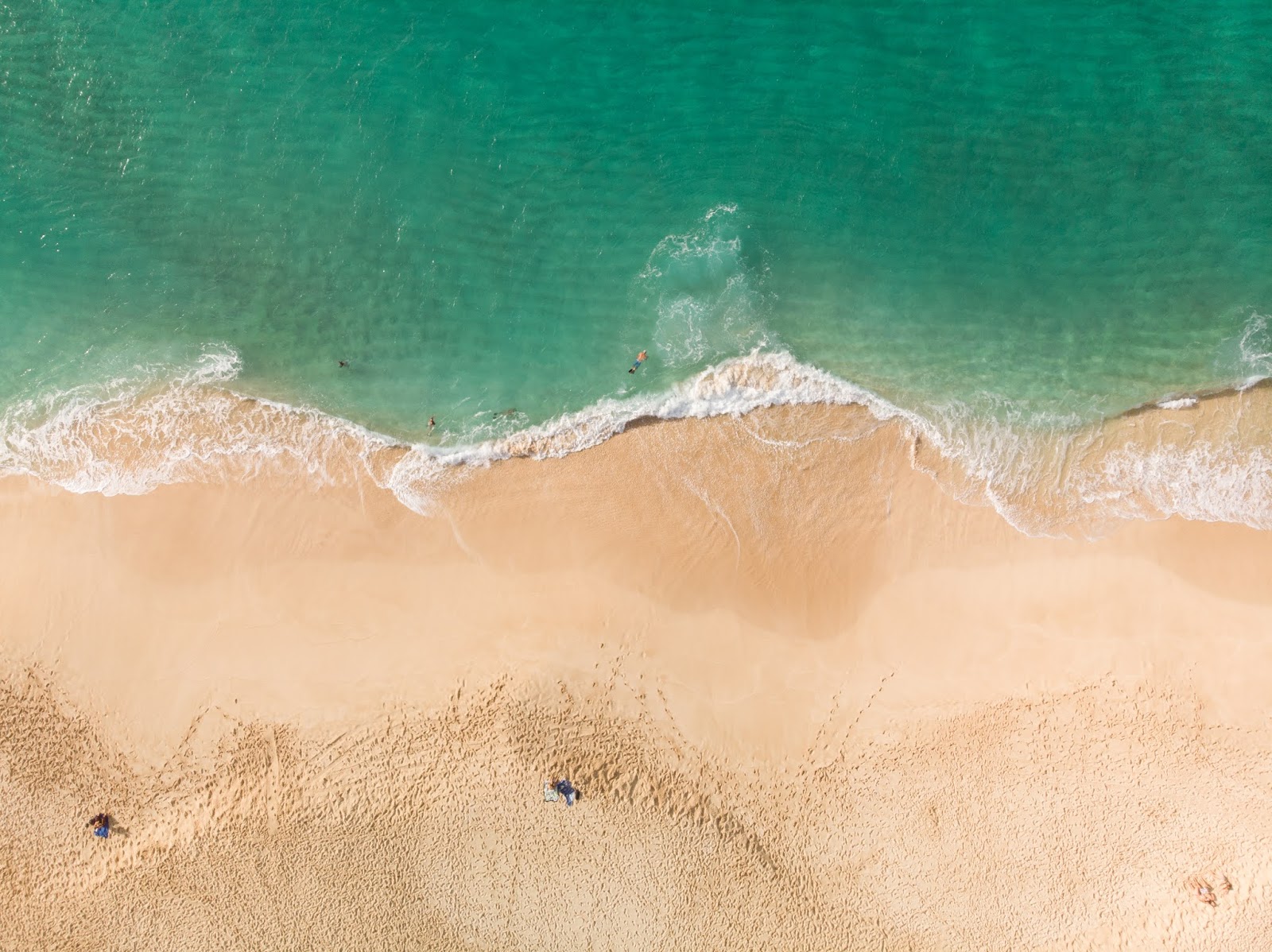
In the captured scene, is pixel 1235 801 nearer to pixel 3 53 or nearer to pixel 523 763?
pixel 523 763

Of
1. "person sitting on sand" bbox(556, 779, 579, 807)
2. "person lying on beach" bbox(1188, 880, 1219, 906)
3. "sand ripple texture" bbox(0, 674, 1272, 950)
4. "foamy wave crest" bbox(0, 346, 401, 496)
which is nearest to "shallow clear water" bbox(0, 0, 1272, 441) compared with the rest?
"foamy wave crest" bbox(0, 346, 401, 496)

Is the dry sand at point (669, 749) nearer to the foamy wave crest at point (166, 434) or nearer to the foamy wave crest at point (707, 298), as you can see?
the foamy wave crest at point (166, 434)

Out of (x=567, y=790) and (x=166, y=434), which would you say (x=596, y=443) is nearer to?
(x=567, y=790)

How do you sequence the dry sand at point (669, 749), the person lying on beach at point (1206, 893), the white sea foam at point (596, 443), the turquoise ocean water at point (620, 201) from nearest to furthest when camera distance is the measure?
the person lying on beach at point (1206, 893), the dry sand at point (669, 749), the white sea foam at point (596, 443), the turquoise ocean water at point (620, 201)

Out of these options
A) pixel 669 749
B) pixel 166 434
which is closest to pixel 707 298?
pixel 669 749

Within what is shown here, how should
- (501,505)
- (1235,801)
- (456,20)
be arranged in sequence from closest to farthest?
(1235,801) < (501,505) < (456,20)

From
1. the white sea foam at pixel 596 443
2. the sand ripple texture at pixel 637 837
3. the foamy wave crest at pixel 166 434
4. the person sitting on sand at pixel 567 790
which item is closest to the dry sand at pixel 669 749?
the sand ripple texture at pixel 637 837

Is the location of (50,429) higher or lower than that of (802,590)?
higher

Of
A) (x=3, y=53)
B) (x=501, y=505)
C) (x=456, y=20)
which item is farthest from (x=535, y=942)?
(x=3, y=53)
